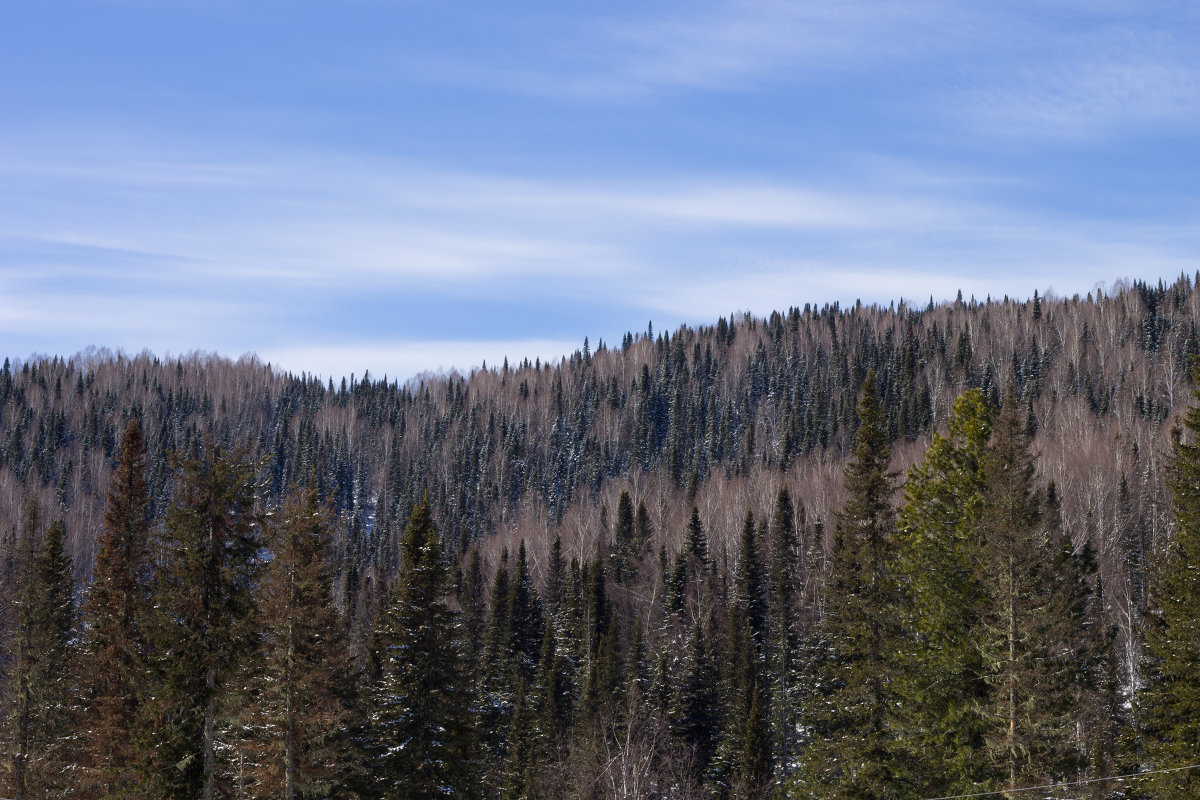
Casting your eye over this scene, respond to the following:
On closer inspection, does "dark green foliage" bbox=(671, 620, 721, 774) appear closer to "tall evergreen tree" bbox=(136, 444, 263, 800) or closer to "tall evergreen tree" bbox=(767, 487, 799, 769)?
"tall evergreen tree" bbox=(767, 487, 799, 769)

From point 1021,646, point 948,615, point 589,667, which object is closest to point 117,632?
point 948,615

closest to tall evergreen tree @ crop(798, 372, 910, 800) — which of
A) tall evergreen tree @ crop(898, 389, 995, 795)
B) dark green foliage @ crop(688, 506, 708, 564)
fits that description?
tall evergreen tree @ crop(898, 389, 995, 795)

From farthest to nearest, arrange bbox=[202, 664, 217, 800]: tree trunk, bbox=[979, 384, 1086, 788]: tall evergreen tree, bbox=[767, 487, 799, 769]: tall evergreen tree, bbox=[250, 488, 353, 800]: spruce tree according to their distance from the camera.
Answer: bbox=[767, 487, 799, 769]: tall evergreen tree, bbox=[250, 488, 353, 800]: spruce tree, bbox=[202, 664, 217, 800]: tree trunk, bbox=[979, 384, 1086, 788]: tall evergreen tree

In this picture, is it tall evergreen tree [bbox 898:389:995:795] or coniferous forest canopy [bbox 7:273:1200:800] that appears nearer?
coniferous forest canopy [bbox 7:273:1200:800]

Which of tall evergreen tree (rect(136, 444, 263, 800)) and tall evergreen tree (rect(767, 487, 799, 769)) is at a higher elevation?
tall evergreen tree (rect(136, 444, 263, 800))

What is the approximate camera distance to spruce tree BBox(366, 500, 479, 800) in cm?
2998

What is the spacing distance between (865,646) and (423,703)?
40.6ft

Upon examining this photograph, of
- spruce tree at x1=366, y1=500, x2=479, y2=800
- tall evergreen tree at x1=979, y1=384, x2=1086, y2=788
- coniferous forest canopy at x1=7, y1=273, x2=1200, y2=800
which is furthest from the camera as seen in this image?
spruce tree at x1=366, y1=500, x2=479, y2=800

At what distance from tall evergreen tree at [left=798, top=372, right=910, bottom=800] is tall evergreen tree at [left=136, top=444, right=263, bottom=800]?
15.1 meters

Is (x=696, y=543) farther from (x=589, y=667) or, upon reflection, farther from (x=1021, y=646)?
(x=1021, y=646)

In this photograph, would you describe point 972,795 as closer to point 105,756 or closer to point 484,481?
point 105,756

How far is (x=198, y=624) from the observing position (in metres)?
25.3

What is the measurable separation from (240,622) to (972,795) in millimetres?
17836

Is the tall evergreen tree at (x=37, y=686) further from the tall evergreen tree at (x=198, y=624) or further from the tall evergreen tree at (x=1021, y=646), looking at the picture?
the tall evergreen tree at (x=1021, y=646)
